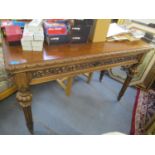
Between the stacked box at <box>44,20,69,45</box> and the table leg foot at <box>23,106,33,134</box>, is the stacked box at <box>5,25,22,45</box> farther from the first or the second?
the table leg foot at <box>23,106,33,134</box>

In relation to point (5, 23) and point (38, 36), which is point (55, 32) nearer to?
point (38, 36)

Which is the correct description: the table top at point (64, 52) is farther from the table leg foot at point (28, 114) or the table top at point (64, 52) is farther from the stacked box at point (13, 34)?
the table leg foot at point (28, 114)

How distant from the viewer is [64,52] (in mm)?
873

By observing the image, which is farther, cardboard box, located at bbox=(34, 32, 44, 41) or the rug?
the rug

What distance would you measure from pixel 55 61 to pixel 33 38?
168 mm

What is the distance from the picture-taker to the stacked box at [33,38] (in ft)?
2.53

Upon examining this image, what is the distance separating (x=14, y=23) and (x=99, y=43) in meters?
0.58

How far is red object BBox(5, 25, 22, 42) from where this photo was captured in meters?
0.80

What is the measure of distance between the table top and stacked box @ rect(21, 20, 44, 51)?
0.03 meters

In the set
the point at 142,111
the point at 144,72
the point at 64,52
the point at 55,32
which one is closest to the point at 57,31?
the point at 55,32

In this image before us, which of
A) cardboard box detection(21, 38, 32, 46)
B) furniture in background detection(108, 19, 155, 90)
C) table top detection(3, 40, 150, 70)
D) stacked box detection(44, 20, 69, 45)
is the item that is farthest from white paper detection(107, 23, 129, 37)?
cardboard box detection(21, 38, 32, 46)

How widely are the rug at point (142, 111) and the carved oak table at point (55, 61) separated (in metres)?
0.75
